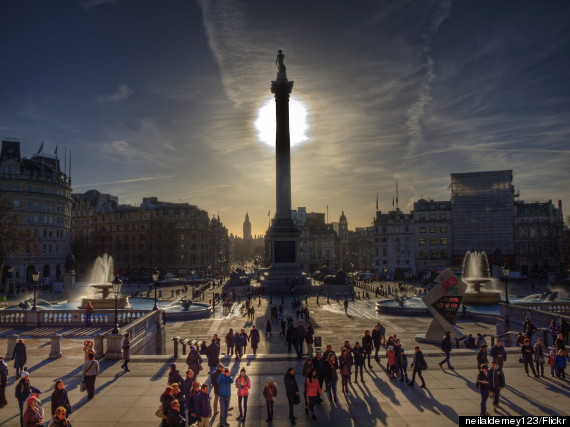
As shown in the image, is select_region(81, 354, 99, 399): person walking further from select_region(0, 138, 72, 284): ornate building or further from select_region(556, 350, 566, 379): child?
select_region(0, 138, 72, 284): ornate building

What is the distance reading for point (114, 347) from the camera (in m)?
17.9

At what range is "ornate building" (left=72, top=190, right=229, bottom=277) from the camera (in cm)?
9475

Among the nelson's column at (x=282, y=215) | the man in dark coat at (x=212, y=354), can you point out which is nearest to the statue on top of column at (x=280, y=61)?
the nelson's column at (x=282, y=215)

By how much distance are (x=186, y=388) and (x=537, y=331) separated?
1802cm

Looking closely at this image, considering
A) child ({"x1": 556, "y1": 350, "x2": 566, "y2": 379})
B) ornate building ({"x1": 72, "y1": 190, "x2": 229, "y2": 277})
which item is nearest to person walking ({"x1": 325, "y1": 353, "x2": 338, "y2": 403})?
child ({"x1": 556, "y1": 350, "x2": 566, "y2": 379})

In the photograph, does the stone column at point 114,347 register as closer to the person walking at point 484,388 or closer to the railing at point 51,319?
the railing at point 51,319

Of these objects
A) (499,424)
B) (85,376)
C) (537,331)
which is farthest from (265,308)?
(499,424)

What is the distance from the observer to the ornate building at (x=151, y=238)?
311ft

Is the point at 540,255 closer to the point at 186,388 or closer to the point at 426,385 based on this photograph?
the point at 426,385

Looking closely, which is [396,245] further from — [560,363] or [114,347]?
[114,347]

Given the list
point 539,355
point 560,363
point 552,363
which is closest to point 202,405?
point 539,355

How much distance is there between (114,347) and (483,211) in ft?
305

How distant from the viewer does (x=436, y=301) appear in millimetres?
21828

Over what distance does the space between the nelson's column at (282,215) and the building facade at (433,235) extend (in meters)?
50.0
